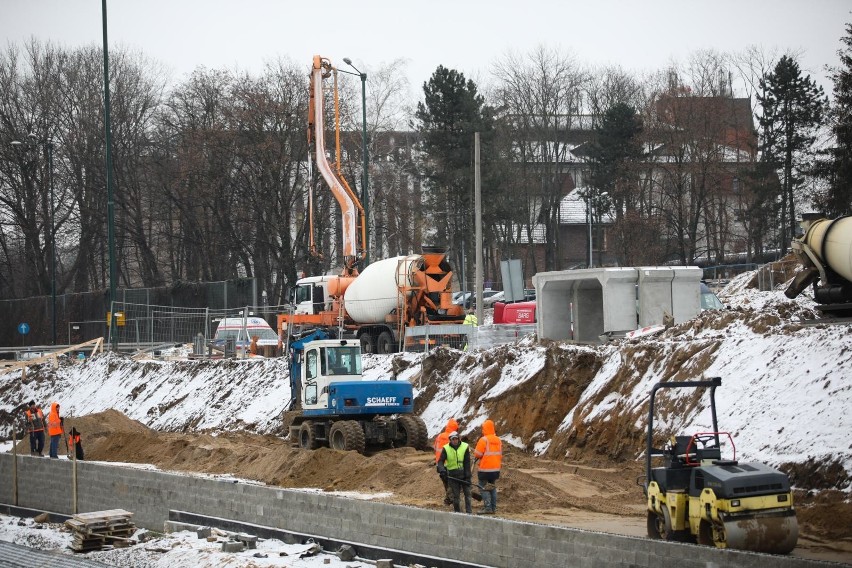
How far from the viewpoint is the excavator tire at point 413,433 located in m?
22.5

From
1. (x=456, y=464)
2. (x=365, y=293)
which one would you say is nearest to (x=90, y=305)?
(x=365, y=293)

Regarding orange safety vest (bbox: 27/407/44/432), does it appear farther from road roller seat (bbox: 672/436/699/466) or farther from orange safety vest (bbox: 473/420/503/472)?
road roller seat (bbox: 672/436/699/466)

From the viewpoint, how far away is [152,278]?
59.6 metres

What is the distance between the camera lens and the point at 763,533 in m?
10.8

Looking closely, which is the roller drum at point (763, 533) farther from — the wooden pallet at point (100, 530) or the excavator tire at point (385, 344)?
the excavator tire at point (385, 344)

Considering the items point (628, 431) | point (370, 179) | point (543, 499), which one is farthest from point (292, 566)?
point (370, 179)

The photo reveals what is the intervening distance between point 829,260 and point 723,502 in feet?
32.8

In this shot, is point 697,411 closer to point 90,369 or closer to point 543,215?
point 90,369

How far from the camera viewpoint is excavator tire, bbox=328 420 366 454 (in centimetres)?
2191

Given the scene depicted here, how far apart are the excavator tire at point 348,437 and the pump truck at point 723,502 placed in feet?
35.8

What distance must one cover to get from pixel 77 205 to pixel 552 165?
2735 cm

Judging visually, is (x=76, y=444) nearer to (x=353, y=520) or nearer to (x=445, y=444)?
(x=353, y=520)

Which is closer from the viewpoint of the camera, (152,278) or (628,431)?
(628,431)

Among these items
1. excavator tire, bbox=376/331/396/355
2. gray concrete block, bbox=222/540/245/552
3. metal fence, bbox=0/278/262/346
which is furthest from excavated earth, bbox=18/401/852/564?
metal fence, bbox=0/278/262/346
